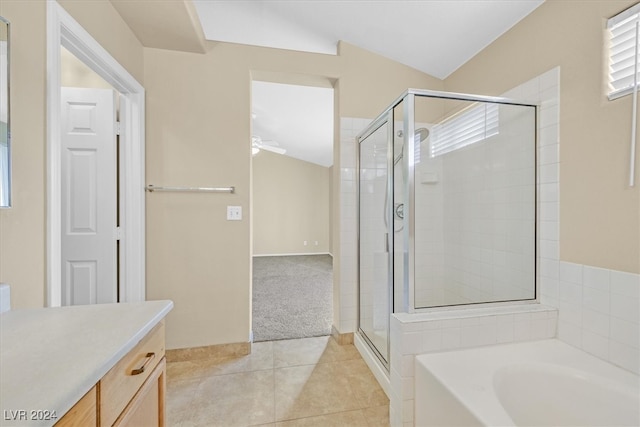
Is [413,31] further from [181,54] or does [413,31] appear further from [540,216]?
[181,54]

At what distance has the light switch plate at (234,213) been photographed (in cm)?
220

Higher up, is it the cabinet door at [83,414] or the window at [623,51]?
the window at [623,51]

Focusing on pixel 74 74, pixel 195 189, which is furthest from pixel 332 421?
pixel 74 74

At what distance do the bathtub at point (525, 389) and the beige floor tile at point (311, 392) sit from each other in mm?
504

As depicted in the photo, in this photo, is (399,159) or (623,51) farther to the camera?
(399,159)

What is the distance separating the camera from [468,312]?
154 centimetres

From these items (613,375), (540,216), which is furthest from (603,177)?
(613,375)

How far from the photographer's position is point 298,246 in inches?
283

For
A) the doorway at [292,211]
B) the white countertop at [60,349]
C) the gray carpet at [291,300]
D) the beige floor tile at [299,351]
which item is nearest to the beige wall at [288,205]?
the doorway at [292,211]

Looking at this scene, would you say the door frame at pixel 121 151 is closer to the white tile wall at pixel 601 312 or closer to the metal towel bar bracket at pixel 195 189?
the metal towel bar bracket at pixel 195 189

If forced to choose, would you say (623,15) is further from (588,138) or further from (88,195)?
(88,195)

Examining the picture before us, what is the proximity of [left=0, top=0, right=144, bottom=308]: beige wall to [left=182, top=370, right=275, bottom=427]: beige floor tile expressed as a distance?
107 centimetres

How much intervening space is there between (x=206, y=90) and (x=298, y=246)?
212 inches

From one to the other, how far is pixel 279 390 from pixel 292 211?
557 cm
